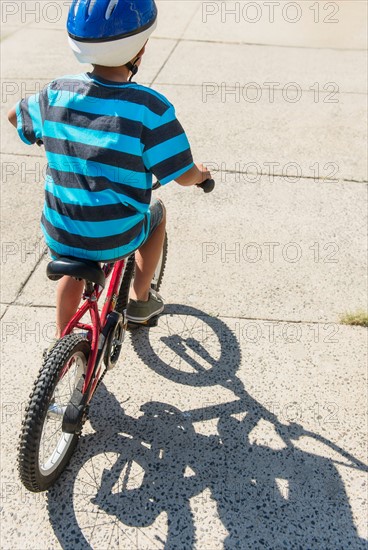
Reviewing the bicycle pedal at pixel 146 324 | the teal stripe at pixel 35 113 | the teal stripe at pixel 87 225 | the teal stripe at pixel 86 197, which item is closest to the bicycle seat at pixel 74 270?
the teal stripe at pixel 87 225

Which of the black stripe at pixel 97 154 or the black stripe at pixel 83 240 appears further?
the black stripe at pixel 83 240

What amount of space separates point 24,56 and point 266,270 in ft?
15.0

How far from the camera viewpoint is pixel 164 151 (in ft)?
7.34

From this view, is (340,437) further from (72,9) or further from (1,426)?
(72,9)

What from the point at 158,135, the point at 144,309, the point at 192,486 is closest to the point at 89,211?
the point at 158,135

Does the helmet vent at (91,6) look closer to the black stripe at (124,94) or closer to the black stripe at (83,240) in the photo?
the black stripe at (124,94)

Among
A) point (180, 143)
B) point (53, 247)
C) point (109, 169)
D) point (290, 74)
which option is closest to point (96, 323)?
point (53, 247)

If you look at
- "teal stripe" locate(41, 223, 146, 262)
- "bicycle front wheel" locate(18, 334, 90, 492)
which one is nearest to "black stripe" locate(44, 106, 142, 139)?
"teal stripe" locate(41, 223, 146, 262)

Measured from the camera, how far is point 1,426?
2805mm

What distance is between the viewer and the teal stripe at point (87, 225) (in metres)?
2.27

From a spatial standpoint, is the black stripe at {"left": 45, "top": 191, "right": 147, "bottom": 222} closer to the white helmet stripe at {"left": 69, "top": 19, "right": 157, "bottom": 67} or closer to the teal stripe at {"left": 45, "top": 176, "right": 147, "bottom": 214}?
the teal stripe at {"left": 45, "top": 176, "right": 147, "bottom": 214}

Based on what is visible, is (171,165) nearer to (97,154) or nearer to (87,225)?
(97,154)

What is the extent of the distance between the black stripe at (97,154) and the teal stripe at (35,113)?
0.49 ft

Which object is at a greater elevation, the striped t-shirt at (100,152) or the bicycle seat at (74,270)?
the striped t-shirt at (100,152)
